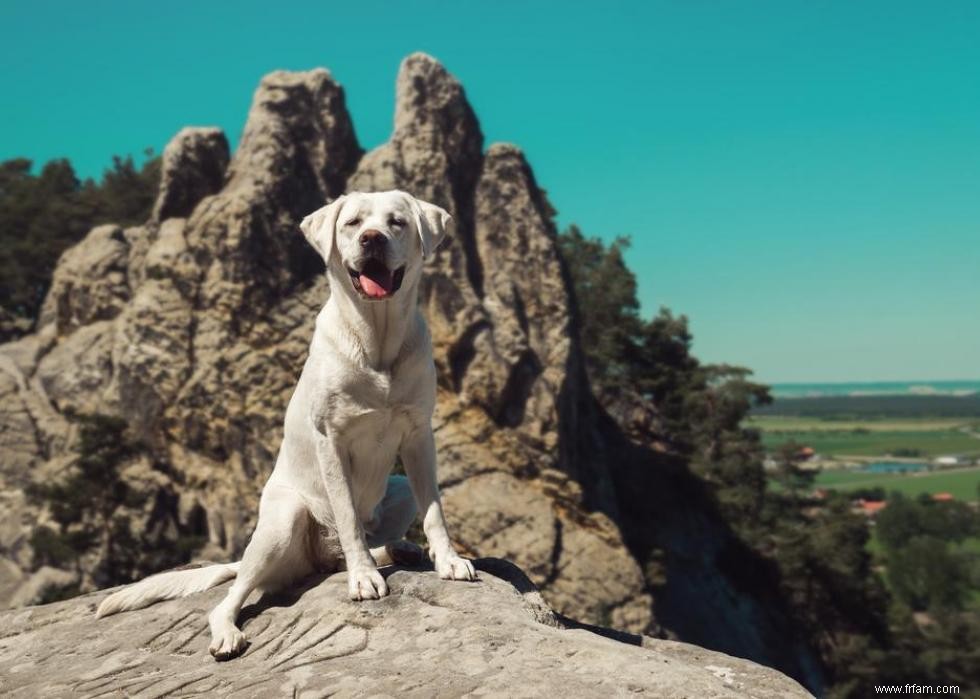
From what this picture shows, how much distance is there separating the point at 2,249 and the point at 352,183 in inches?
824

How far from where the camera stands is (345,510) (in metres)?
4.70

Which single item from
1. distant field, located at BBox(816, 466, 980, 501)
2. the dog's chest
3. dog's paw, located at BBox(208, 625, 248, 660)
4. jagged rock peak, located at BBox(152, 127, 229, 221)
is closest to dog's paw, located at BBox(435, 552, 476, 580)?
the dog's chest

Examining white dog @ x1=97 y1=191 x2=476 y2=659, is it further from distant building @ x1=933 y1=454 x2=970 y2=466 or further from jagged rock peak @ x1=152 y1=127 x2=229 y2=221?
distant building @ x1=933 y1=454 x2=970 y2=466

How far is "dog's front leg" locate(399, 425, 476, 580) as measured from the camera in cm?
486

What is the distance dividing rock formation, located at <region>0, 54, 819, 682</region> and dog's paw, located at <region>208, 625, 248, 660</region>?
19.2 meters

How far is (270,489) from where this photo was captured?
517cm

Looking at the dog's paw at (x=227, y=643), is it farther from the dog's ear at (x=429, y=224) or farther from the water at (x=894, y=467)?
the water at (x=894, y=467)

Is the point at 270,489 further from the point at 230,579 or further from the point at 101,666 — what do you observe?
the point at 101,666

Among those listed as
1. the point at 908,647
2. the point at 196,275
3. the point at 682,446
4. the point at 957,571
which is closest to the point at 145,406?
the point at 196,275

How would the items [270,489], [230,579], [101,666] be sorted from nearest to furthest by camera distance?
[101,666], [270,489], [230,579]

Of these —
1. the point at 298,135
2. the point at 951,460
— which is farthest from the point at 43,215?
the point at 951,460

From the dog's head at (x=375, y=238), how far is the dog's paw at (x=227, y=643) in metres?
2.03

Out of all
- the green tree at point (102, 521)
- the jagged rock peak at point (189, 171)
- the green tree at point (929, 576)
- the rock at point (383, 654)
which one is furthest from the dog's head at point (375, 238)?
the green tree at point (929, 576)

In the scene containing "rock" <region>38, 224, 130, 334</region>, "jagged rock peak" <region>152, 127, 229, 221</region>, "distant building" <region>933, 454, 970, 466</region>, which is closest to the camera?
"jagged rock peak" <region>152, 127, 229, 221</region>
